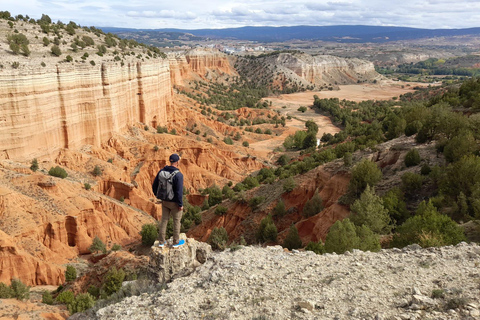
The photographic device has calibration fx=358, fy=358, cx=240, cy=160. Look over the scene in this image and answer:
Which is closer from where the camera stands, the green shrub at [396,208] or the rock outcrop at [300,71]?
the green shrub at [396,208]

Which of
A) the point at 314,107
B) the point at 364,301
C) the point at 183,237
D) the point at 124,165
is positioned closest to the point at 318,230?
the point at 183,237

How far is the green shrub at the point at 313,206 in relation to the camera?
931 inches

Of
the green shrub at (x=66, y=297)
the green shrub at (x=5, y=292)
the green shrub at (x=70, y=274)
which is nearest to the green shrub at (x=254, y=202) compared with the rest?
the green shrub at (x=70, y=274)

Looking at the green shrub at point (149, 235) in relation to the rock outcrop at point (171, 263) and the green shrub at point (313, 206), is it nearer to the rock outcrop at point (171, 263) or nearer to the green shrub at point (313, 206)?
the green shrub at point (313, 206)

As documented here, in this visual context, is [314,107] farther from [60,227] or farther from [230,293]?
[230,293]

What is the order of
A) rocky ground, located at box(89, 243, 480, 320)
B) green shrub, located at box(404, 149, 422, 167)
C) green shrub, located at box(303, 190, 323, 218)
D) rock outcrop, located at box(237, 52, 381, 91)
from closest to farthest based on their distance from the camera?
rocky ground, located at box(89, 243, 480, 320), green shrub, located at box(404, 149, 422, 167), green shrub, located at box(303, 190, 323, 218), rock outcrop, located at box(237, 52, 381, 91)

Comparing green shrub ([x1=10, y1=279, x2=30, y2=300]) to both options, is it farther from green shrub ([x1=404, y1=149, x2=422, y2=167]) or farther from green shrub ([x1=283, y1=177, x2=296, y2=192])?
green shrub ([x1=404, y1=149, x2=422, y2=167])

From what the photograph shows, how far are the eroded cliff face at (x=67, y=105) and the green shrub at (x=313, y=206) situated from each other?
21486 millimetres

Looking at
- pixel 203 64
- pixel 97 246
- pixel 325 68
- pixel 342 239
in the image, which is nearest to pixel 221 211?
pixel 97 246

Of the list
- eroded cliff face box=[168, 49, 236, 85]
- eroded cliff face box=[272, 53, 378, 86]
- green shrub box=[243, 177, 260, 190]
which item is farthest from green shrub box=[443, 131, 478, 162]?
eroded cliff face box=[272, 53, 378, 86]

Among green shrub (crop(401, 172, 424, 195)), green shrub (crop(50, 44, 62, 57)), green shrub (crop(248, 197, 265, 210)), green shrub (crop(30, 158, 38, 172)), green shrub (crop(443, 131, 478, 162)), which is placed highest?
green shrub (crop(50, 44, 62, 57))

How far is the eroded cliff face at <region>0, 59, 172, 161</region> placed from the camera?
2652cm

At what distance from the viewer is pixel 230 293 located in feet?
28.6

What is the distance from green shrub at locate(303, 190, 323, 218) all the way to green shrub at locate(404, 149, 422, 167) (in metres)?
5.90
